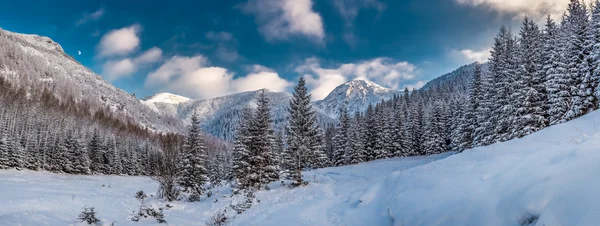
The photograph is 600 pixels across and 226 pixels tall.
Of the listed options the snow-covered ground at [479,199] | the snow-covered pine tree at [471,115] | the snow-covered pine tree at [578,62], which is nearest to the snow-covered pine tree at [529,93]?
the snow-covered pine tree at [578,62]

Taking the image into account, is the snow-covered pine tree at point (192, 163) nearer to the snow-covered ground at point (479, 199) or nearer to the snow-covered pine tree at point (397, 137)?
the snow-covered ground at point (479, 199)

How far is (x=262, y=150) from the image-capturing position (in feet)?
84.4

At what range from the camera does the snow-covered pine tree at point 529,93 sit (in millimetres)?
25830

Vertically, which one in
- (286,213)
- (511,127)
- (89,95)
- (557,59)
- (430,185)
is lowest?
(286,213)

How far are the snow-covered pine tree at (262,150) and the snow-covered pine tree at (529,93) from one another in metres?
21.3

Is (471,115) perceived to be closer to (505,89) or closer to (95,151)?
(505,89)

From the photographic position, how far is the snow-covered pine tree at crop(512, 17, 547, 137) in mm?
25830

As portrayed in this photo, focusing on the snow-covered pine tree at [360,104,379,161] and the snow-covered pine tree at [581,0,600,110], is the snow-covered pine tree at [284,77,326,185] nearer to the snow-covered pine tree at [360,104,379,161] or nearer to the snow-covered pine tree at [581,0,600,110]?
the snow-covered pine tree at [581,0,600,110]

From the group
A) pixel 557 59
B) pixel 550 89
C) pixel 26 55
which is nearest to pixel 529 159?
pixel 550 89

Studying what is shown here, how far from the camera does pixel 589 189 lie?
369cm

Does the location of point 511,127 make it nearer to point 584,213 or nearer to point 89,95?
point 584,213

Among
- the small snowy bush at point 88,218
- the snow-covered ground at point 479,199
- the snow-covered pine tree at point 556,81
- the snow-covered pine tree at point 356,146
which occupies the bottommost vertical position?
the small snowy bush at point 88,218

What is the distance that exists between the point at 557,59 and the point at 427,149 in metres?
28.9

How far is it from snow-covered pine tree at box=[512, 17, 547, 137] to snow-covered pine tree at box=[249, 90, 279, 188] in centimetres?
2128
